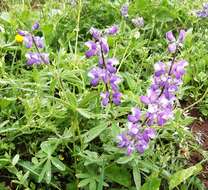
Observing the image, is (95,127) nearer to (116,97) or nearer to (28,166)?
(116,97)

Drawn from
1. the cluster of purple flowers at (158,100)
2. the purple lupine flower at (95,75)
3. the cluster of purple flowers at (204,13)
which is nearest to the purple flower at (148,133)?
the cluster of purple flowers at (158,100)

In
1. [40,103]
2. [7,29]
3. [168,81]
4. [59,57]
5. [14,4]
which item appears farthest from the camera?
[14,4]

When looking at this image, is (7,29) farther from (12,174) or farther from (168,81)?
(168,81)

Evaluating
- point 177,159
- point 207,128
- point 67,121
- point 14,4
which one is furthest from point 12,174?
point 14,4

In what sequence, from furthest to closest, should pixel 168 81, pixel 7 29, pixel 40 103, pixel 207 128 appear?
pixel 7 29 → pixel 207 128 → pixel 40 103 → pixel 168 81

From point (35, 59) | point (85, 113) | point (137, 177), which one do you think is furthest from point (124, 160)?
point (35, 59)
